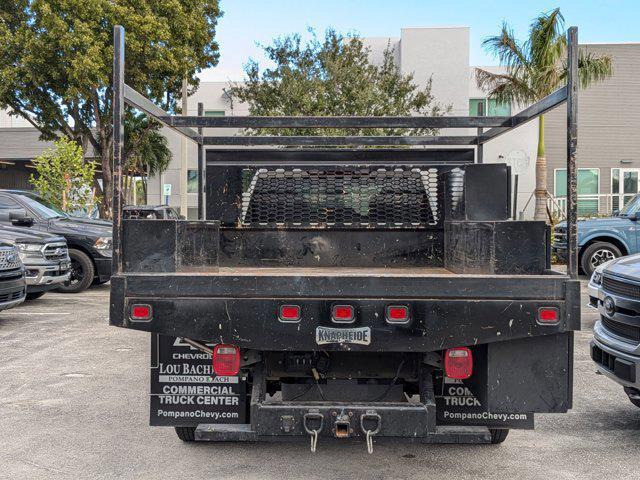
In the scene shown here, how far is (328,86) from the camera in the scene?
18781 millimetres

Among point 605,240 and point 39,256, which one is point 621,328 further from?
point 605,240

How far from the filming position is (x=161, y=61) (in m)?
23.0

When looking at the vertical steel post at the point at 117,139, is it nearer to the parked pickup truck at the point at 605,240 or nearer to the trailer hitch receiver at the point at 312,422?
the trailer hitch receiver at the point at 312,422

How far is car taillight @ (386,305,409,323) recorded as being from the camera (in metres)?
3.26

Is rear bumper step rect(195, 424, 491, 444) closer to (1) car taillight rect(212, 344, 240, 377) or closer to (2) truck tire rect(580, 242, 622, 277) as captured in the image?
(1) car taillight rect(212, 344, 240, 377)

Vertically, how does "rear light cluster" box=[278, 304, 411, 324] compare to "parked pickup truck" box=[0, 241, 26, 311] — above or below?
above

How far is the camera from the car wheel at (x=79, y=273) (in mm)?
12516

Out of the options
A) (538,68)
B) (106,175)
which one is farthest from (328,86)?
(106,175)

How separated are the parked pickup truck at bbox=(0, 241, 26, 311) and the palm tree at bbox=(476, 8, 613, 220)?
609 inches

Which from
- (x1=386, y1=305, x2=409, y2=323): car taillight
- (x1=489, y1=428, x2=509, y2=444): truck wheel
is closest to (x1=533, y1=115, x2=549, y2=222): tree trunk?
(x1=489, y1=428, x2=509, y2=444): truck wheel

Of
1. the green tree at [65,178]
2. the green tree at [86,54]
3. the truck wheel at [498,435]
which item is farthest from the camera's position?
the green tree at [86,54]

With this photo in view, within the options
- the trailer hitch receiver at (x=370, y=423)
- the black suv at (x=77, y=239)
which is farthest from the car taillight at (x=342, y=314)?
the black suv at (x=77, y=239)

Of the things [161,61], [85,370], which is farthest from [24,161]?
[85,370]

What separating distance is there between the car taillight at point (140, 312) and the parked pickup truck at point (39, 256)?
317 inches
